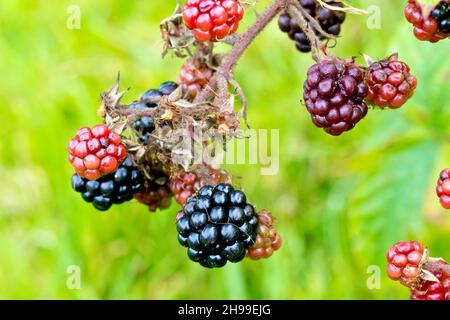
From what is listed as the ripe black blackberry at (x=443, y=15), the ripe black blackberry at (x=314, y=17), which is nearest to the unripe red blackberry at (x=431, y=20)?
the ripe black blackberry at (x=443, y=15)

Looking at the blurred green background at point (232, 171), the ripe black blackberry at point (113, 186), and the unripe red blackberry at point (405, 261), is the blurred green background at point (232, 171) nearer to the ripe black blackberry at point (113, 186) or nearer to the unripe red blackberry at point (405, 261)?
the unripe red blackberry at point (405, 261)

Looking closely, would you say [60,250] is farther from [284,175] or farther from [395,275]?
[395,275]

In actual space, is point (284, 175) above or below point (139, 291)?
above

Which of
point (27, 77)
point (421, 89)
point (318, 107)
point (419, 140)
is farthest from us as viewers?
point (27, 77)

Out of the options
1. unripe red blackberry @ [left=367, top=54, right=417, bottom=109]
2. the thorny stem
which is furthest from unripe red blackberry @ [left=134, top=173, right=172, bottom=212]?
unripe red blackberry @ [left=367, top=54, right=417, bottom=109]

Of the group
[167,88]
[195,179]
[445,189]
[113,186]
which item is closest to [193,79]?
[167,88]
